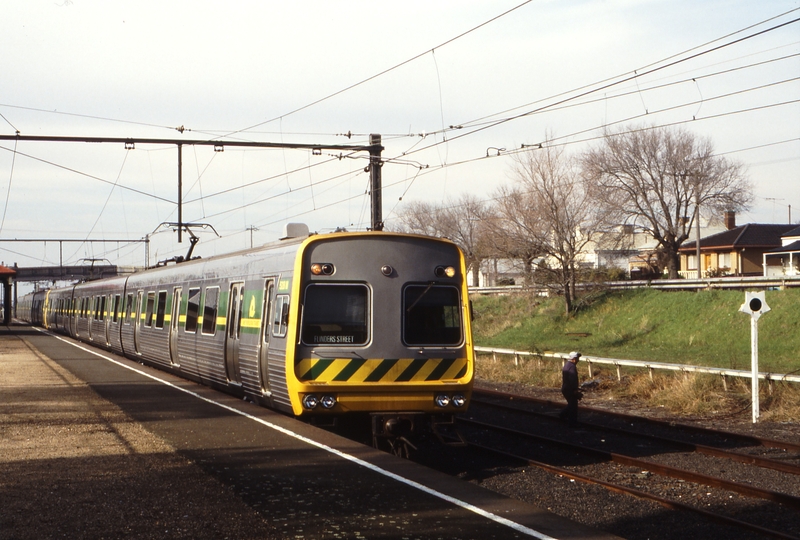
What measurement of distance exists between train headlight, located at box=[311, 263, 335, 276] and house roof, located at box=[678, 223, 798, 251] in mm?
51764

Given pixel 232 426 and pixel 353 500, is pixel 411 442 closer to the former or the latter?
pixel 232 426

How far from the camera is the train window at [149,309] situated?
22661 millimetres

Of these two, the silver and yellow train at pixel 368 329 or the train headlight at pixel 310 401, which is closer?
the train headlight at pixel 310 401

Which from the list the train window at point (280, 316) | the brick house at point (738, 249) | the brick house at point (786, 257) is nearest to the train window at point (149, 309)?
the train window at point (280, 316)

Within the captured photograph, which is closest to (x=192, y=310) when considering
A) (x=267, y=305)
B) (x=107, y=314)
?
(x=267, y=305)

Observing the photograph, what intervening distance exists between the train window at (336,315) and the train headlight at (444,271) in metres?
0.95

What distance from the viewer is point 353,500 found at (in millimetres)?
7941

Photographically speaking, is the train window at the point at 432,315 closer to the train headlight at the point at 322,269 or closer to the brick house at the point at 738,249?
the train headlight at the point at 322,269

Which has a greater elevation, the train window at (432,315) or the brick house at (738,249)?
the brick house at (738,249)

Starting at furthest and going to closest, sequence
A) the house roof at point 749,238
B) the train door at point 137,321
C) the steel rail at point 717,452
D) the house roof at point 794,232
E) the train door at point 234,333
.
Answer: the house roof at point 749,238
the house roof at point 794,232
the train door at point 137,321
the train door at point 234,333
the steel rail at point 717,452

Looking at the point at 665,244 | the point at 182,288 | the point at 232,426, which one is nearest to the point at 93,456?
the point at 232,426

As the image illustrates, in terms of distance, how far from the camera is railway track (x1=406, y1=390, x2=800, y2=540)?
892 centimetres

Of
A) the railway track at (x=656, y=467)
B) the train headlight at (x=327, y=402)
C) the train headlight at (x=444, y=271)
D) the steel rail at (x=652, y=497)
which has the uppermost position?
the train headlight at (x=444, y=271)

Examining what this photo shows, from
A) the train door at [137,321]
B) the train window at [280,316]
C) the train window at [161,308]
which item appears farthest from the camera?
the train door at [137,321]
